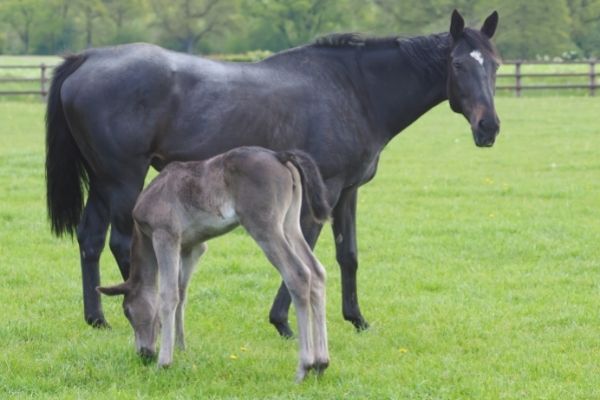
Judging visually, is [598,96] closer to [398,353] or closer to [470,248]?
[470,248]

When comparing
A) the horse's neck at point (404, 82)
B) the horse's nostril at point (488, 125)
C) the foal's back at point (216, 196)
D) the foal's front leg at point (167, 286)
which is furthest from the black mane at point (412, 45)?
the foal's front leg at point (167, 286)

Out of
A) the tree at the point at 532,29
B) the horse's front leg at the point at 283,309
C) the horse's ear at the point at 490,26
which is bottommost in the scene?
the tree at the point at 532,29

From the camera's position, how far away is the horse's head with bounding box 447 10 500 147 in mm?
6523

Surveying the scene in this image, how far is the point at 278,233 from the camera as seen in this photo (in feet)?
18.1

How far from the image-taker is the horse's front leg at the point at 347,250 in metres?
7.21

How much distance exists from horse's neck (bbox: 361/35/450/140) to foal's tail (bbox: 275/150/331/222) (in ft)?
4.87

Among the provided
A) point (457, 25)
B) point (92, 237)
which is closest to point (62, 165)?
point (92, 237)

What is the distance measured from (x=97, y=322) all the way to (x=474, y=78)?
2.98 m

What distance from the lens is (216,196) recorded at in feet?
18.5

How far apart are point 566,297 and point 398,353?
80.0 inches

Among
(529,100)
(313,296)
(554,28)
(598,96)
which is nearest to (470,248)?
(313,296)

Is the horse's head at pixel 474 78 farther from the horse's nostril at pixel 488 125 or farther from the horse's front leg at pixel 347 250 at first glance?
the horse's front leg at pixel 347 250

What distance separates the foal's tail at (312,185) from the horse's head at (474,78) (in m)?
1.34

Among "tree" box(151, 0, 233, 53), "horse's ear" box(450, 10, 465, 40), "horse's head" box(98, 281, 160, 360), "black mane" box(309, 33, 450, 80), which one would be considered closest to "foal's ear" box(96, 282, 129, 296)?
"horse's head" box(98, 281, 160, 360)
